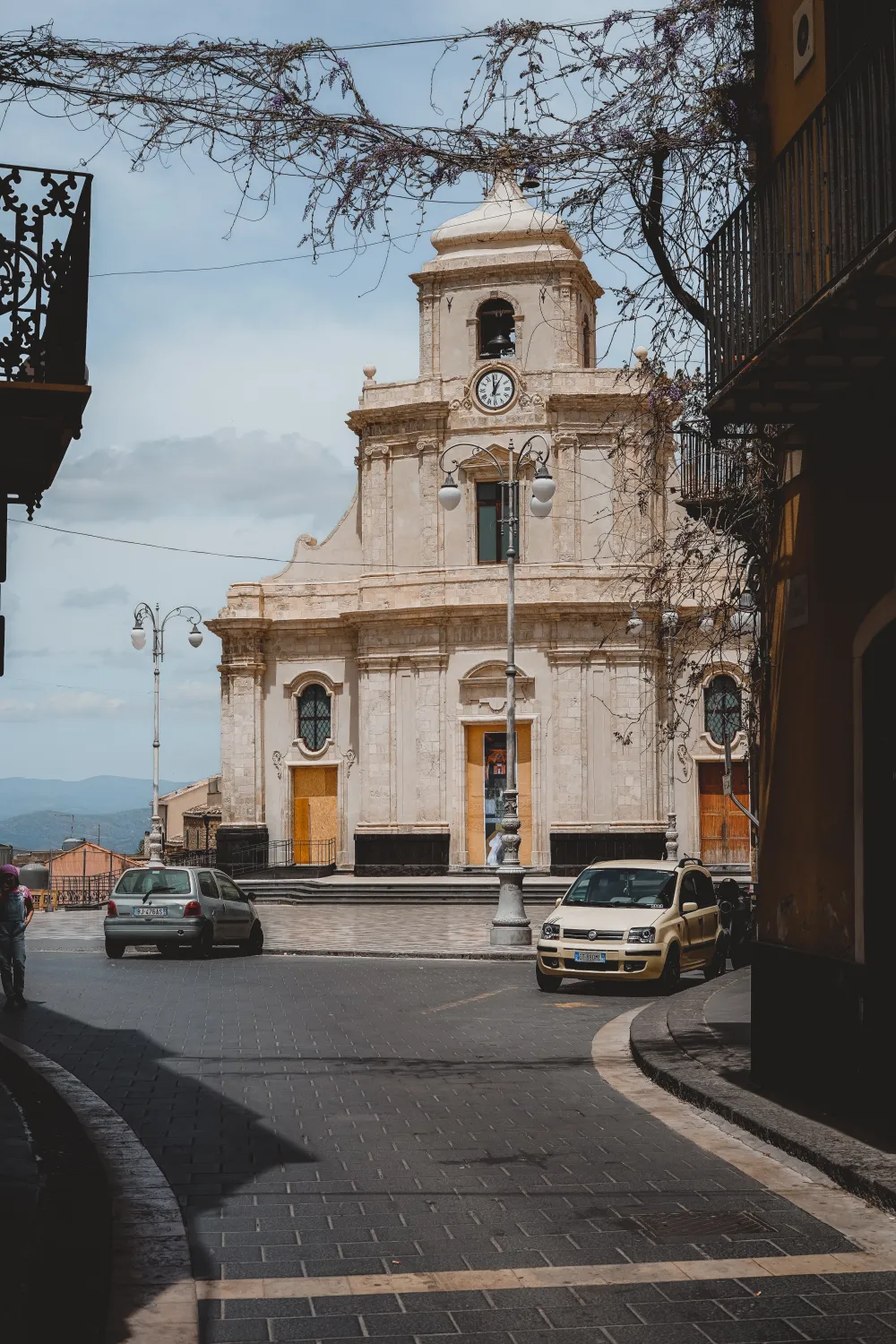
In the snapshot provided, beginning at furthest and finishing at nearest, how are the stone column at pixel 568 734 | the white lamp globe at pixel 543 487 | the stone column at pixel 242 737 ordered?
the stone column at pixel 242 737 → the stone column at pixel 568 734 → the white lamp globe at pixel 543 487

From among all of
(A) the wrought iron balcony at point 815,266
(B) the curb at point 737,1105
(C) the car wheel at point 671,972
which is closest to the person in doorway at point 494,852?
(C) the car wheel at point 671,972

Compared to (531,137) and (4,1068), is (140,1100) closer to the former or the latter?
(4,1068)

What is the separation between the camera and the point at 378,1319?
570cm

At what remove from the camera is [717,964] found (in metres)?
20.5

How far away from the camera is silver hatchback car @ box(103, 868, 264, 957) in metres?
24.1

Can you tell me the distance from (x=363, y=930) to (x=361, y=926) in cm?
118

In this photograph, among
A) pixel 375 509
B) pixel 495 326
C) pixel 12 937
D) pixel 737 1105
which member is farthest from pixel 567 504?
pixel 737 1105

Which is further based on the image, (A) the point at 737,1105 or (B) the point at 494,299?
(B) the point at 494,299

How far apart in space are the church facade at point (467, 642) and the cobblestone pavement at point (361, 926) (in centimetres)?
513

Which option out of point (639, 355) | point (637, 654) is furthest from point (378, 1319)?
point (637, 654)

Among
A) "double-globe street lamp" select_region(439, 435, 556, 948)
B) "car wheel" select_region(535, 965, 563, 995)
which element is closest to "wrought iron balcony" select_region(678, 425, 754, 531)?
"car wheel" select_region(535, 965, 563, 995)

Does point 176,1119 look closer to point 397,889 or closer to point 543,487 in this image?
point 543,487

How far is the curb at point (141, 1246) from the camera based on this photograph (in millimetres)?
5527

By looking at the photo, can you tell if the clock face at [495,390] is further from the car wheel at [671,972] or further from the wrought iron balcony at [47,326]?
the wrought iron balcony at [47,326]
